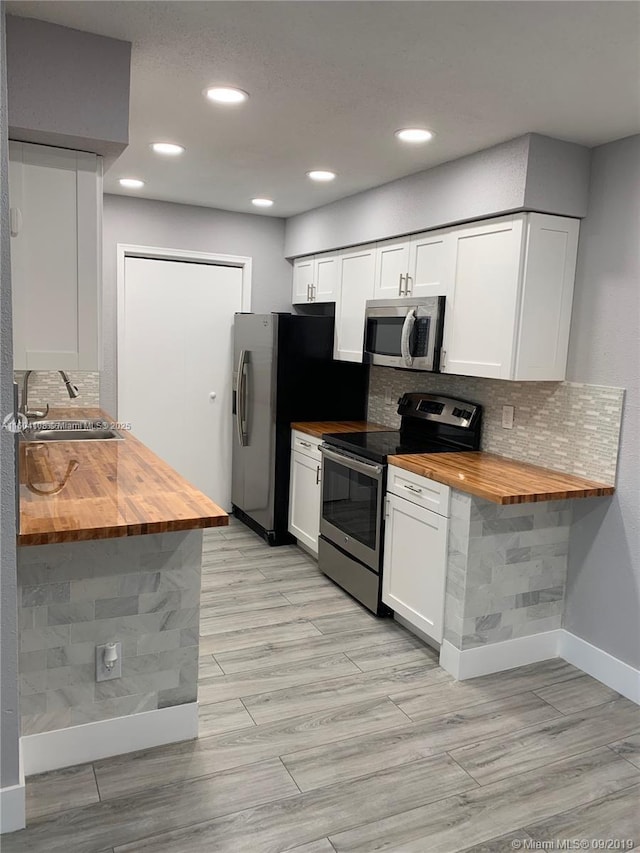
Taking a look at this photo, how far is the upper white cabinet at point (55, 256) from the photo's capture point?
215 cm

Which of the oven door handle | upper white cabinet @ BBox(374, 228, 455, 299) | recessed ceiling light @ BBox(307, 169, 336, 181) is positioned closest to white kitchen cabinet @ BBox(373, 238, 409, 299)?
upper white cabinet @ BBox(374, 228, 455, 299)

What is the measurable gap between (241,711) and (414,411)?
2078mm

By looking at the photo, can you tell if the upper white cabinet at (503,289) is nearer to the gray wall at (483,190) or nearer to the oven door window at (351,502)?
the gray wall at (483,190)

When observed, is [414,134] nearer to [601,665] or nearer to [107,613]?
[107,613]

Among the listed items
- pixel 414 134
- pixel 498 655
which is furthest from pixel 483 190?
pixel 498 655

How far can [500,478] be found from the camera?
288cm

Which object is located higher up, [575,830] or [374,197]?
[374,197]

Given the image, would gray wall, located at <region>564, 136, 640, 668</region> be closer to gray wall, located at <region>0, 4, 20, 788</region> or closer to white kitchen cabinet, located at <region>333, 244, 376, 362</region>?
white kitchen cabinet, located at <region>333, 244, 376, 362</region>

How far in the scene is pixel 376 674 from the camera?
288 cm

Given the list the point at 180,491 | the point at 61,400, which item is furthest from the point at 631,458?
the point at 61,400

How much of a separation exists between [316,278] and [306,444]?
4.23ft

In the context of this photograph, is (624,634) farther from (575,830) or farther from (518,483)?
(575,830)

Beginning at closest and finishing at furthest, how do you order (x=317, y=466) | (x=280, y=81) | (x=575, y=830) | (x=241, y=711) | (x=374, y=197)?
(x=575, y=830)
(x=280, y=81)
(x=241, y=711)
(x=374, y=197)
(x=317, y=466)

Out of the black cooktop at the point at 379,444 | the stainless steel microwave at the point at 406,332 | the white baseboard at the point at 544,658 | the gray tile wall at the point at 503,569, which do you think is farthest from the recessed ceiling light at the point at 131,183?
the white baseboard at the point at 544,658
